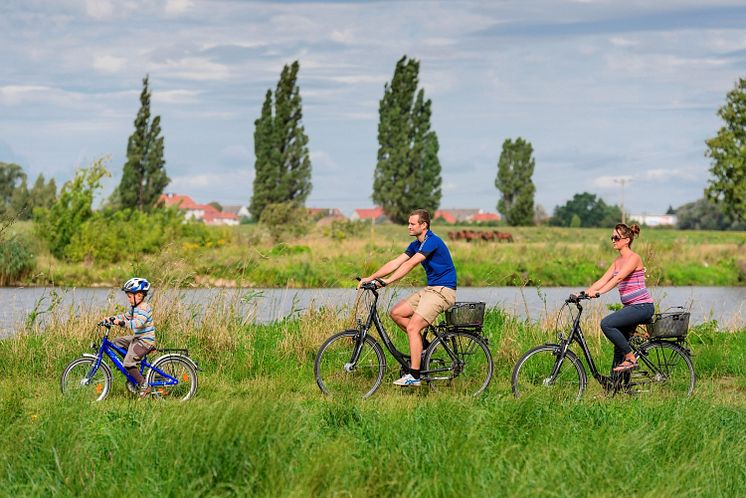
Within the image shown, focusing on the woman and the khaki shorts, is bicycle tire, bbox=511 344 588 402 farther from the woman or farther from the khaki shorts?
the khaki shorts

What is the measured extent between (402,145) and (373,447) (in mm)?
59813

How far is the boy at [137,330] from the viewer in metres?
8.57

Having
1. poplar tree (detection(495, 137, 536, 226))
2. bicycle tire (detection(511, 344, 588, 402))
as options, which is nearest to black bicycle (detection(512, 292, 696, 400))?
bicycle tire (detection(511, 344, 588, 402))

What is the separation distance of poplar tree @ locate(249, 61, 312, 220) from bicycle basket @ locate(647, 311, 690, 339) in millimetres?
52326

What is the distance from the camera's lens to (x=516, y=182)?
82.7 metres

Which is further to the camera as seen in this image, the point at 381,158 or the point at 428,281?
the point at 381,158

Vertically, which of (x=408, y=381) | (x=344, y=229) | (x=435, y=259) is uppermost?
(x=344, y=229)

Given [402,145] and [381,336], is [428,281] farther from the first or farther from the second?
[402,145]

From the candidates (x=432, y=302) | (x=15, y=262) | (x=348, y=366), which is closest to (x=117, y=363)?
(x=348, y=366)

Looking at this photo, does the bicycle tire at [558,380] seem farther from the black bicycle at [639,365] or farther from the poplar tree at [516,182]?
the poplar tree at [516,182]

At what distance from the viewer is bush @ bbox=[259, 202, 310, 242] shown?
4353cm

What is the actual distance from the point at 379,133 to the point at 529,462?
201ft

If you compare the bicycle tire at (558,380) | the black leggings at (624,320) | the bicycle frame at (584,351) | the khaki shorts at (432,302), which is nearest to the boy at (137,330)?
the khaki shorts at (432,302)

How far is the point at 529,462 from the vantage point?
235 inches
